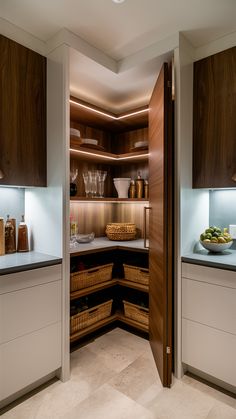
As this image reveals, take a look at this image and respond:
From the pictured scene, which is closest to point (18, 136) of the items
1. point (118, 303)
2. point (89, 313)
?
point (89, 313)

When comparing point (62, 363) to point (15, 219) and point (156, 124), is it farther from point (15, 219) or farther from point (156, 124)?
point (156, 124)

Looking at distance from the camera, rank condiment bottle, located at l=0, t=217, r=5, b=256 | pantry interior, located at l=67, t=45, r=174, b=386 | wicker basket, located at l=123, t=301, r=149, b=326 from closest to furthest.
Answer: pantry interior, located at l=67, t=45, r=174, b=386 < condiment bottle, located at l=0, t=217, r=5, b=256 < wicker basket, located at l=123, t=301, r=149, b=326

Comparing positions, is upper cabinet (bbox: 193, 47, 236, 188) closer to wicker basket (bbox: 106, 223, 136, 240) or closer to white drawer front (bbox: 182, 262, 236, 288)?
white drawer front (bbox: 182, 262, 236, 288)

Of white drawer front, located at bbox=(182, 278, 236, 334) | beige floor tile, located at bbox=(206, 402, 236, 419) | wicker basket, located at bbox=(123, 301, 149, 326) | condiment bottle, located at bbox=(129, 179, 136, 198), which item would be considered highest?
condiment bottle, located at bbox=(129, 179, 136, 198)

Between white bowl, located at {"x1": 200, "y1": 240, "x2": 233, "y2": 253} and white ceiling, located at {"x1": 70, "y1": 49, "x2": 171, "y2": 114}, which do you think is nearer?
white bowl, located at {"x1": 200, "y1": 240, "x2": 233, "y2": 253}

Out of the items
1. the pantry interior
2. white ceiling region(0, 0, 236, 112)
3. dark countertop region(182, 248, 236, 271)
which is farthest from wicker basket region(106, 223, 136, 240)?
white ceiling region(0, 0, 236, 112)

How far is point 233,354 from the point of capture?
62.4 inches

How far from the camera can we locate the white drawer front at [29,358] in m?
1.48

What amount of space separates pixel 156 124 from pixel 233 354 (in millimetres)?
1654

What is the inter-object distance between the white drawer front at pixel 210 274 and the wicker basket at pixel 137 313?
2.33ft

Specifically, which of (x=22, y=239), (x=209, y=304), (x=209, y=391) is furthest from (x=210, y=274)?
(x=22, y=239)

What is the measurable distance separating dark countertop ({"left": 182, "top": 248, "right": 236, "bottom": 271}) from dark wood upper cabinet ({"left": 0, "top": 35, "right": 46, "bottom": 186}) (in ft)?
3.96

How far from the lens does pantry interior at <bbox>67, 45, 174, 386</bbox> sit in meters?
1.69

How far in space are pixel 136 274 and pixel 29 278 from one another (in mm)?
1082
